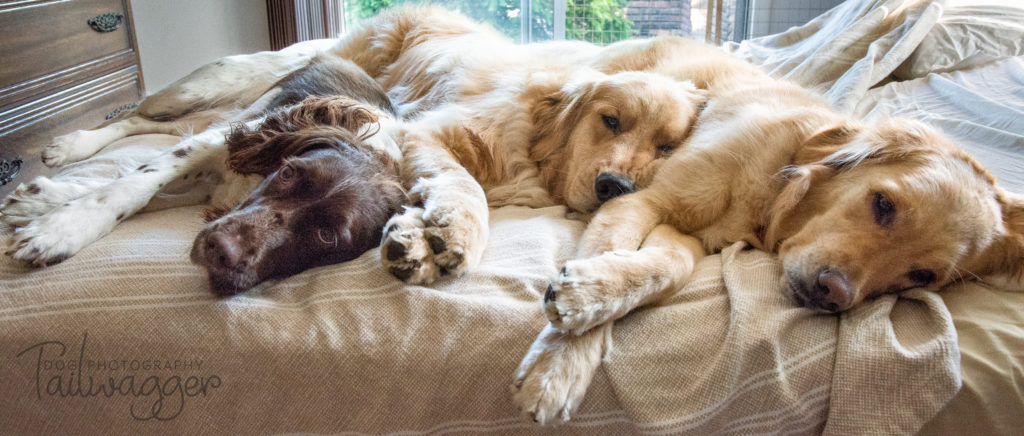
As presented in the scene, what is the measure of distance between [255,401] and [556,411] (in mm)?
603

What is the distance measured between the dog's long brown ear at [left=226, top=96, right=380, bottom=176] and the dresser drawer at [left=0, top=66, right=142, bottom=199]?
1483mm

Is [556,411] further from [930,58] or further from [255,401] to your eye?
[930,58]

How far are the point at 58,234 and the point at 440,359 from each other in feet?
3.12

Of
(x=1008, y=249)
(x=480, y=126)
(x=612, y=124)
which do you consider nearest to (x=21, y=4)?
(x=480, y=126)

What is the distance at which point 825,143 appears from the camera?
1784 millimetres

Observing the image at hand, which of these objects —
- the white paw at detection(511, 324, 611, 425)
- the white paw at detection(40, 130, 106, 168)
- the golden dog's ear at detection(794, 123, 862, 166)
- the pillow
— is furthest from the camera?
the pillow

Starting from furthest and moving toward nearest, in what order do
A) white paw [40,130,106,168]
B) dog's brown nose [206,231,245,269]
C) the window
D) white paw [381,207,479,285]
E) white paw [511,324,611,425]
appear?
the window → white paw [40,130,106,168] → white paw [381,207,479,285] → dog's brown nose [206,231,245,269] → white paw [511,324,611,425]

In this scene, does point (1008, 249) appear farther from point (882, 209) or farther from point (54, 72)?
point (54, 72)

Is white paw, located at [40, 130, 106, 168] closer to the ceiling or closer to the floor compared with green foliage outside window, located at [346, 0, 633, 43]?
closer to the floor

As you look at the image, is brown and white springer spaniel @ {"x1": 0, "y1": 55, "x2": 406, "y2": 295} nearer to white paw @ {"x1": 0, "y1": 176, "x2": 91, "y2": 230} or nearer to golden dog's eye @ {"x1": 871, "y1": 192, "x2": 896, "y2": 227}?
white paw @ {"x1": 0, "y1": 176, "x2": 91, "y2": 230}

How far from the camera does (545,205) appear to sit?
2.27 m

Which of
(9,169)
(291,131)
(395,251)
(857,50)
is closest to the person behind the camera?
(395,251)

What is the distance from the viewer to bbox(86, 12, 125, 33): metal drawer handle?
361 cm

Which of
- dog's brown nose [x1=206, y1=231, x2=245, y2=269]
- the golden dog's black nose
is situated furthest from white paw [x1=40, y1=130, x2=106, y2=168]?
the golden dog's black nose
